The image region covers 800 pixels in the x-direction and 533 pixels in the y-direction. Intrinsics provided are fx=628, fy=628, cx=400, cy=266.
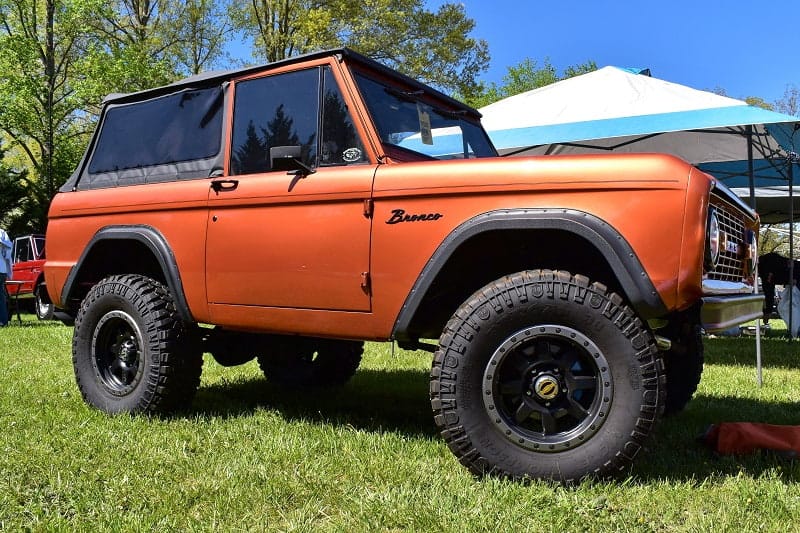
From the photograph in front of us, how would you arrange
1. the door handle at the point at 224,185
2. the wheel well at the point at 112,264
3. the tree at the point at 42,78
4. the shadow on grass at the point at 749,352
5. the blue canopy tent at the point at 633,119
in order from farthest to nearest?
the tree at the point at 42,78 → the shadow on grass at the point at 749,352 → the blue canopy tent at the point at 633,119 → the wheel well at the point at 112,264 → the door handle at the point at 224,185

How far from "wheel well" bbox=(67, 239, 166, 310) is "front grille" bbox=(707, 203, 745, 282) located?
3.19 metres

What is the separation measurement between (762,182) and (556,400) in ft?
36.4

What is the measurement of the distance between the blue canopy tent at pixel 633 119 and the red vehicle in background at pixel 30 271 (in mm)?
12084

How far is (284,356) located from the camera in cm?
454

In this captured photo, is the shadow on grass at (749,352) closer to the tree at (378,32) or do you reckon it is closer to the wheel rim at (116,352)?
the wheel rim at (116,352)

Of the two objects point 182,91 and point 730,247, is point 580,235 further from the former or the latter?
point 182,91

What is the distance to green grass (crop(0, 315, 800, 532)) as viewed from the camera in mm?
2268

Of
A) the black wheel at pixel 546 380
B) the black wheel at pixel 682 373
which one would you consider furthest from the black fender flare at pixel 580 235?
the black wheel at pixel 682 373

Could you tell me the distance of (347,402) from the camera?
441 cm

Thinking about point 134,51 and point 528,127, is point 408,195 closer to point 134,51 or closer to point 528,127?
point 528,127

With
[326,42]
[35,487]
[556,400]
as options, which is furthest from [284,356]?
[326,42]

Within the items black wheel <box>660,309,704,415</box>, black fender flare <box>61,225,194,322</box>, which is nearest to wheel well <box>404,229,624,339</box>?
black wheel <box>660,309,704,415</box>

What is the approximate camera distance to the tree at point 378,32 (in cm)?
1977

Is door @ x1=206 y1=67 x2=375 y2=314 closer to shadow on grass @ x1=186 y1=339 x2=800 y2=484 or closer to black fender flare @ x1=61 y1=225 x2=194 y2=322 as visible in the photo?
black fender flare @ x1=61 y1=225 x2=194 y2=322
